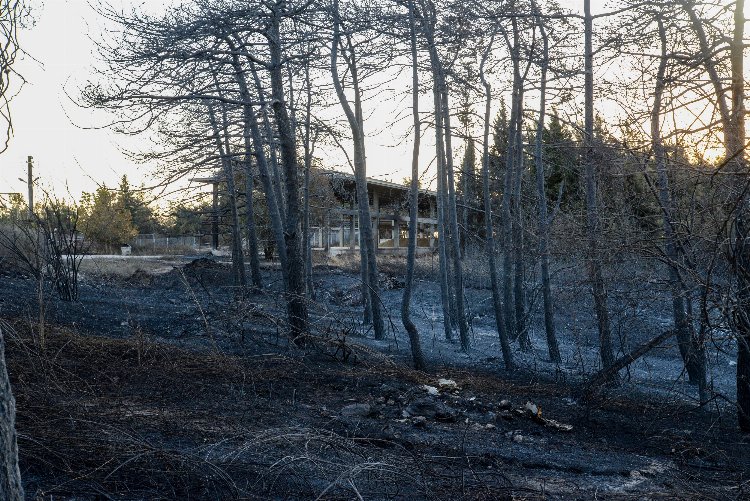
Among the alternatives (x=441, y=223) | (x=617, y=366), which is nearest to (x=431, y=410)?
(x=617, y=366)

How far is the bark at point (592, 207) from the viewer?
9016 millimetres

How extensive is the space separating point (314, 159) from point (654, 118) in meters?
13.3

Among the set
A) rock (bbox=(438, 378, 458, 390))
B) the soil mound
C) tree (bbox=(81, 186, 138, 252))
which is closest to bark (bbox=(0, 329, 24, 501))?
rock (bbox=(438, 378, 458, 390))

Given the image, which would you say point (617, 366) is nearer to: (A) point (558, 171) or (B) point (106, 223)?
(A) point (558, 171)

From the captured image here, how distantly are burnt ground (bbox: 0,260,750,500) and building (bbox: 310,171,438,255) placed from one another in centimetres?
1692

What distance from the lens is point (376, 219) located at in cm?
3831

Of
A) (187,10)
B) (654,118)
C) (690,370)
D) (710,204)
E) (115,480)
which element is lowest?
(690,370)

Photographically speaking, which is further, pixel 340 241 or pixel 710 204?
pixel 340 241

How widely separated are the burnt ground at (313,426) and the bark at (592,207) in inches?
31.2

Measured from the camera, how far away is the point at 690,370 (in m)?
13.3

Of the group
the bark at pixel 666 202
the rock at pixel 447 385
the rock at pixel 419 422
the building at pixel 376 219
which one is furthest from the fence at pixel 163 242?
the bark at pixel 666 202

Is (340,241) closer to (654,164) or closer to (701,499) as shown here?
(654,164)

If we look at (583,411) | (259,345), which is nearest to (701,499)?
(583,411)

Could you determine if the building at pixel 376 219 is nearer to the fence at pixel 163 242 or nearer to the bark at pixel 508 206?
the fence at pixel 163 242
